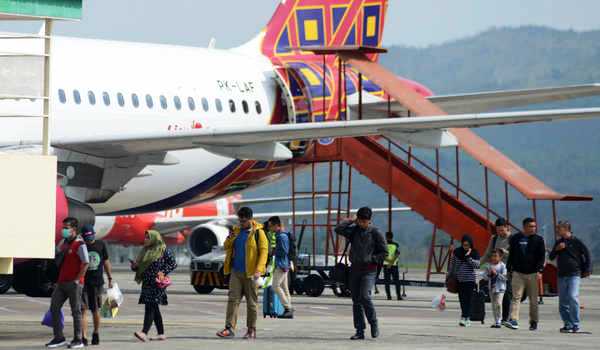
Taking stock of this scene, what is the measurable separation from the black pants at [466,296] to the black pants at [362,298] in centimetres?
307

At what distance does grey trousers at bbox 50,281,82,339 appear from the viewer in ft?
50.8

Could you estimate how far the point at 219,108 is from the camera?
97.2 feet

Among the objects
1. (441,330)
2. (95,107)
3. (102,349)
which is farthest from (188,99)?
(102,349)

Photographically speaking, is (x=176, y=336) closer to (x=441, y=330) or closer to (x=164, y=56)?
(x=441, y=330)

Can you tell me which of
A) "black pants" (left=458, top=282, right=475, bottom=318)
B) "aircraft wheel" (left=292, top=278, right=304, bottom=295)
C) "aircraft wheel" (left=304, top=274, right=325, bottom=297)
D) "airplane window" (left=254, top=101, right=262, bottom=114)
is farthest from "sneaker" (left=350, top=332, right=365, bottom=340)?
"airplane window" (left=254, top=101, right=262, bottom=114)

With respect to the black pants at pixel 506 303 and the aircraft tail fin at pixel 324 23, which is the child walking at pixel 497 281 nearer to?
the black pants at pixel 506 303

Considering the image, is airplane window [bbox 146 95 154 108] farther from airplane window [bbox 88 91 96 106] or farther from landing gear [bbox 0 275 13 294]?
landing gear [bbox 0 275 13 294]

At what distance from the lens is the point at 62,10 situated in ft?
47.2

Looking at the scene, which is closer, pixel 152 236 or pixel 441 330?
pixel 152 236

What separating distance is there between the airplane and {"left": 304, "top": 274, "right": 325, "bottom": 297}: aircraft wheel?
128 inches

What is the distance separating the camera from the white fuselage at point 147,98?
82.4 ft

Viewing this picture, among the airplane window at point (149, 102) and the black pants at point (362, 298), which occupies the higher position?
the airplane window at point (149, 102)

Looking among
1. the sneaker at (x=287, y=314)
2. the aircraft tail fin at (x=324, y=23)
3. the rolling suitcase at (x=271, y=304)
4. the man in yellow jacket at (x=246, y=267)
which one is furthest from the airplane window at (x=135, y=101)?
the man in yellow jacket at (x=246, y=267)

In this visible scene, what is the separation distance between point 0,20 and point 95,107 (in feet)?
38.1
